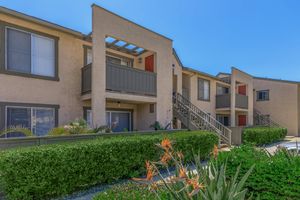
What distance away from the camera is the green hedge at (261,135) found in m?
16.9

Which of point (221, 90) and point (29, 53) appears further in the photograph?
point (221, 90)

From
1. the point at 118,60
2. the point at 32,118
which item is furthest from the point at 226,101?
the point at 32,118

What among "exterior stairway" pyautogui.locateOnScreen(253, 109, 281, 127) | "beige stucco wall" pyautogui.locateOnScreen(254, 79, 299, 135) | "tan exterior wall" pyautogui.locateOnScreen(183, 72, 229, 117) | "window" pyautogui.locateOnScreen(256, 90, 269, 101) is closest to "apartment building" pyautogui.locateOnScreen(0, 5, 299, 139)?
"tan exterior wall" pyautogui.locateOnScreen(183, 72, 229, 117)

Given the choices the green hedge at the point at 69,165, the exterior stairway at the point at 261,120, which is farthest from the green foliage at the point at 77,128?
the exterior stairway at the point at 261,120

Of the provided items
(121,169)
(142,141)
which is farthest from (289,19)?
(121,169)

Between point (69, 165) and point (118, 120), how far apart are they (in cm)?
738

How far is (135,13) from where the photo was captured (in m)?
13.2

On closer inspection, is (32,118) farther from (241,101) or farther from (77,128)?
(241,101)

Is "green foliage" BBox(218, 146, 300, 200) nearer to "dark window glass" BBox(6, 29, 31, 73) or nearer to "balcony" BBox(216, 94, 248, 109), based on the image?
"dark window glass" BBox(6, 29, 31, 73)

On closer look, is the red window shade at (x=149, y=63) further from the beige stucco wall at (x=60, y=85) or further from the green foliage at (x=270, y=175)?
the green foliage at (x=270, y=175)

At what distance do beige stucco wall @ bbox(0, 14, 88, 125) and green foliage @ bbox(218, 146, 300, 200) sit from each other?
8.38 meters

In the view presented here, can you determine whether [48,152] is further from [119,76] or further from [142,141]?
[119,76]

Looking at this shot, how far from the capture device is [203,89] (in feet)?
67.9

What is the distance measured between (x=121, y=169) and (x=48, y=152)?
257 centimetres
